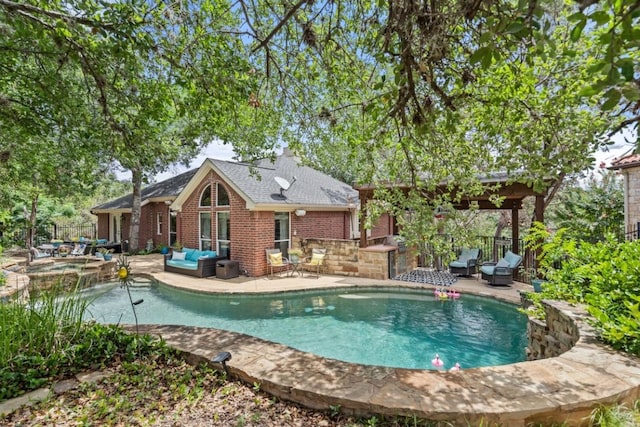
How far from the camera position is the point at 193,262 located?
12852 mm

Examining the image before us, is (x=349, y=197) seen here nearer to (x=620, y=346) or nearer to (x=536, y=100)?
(x=536, y=100)

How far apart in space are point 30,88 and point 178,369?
5.86 m

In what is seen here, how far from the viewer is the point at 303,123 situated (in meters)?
6.25

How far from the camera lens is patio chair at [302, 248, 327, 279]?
1269 centimetres

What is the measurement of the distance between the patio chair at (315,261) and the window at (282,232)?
1083mm

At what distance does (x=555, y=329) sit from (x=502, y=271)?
21.5ft

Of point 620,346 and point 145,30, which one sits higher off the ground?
point 145,30

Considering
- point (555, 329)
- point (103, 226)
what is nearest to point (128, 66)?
point (555, 329)

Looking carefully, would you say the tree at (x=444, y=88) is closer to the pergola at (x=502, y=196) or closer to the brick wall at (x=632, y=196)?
the pergola at (x=502, y=196)

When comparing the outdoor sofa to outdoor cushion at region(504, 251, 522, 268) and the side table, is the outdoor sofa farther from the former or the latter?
outdoor cushion at region(504, 251, 522, 268)

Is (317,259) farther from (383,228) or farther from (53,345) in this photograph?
(53,345)

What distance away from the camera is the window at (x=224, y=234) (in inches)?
533

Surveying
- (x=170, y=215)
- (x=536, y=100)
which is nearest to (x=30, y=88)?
(x=536, y=100)

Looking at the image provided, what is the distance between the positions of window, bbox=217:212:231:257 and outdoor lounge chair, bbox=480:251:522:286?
1039 cm
